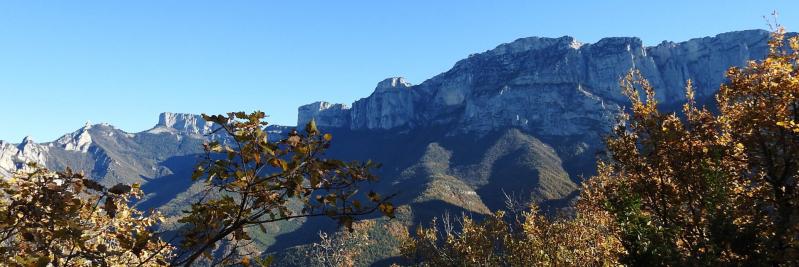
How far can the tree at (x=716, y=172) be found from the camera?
9.00 m

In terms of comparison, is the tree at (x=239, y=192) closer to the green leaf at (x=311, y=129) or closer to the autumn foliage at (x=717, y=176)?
the green leaf at (x=311, y=129)

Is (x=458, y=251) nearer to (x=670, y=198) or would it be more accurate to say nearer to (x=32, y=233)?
(x=670, y=198)

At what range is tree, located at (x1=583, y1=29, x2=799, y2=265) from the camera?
29.5ft

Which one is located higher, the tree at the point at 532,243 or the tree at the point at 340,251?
the tree at the point at 532,243

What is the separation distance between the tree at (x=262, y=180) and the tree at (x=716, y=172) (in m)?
7.18

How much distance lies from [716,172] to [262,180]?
381 inches

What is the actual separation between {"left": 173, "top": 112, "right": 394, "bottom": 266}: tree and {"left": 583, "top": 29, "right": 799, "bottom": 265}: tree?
7.18 meters

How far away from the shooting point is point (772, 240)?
27.2 ft

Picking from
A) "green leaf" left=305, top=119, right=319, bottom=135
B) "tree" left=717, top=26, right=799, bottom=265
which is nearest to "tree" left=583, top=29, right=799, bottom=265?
"tree" left=717, top=26, right=799, bottom=265

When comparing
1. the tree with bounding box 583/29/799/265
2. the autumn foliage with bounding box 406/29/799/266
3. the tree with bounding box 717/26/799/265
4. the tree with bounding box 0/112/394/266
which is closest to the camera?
Result: the tree with bounding box 0/112/394/266

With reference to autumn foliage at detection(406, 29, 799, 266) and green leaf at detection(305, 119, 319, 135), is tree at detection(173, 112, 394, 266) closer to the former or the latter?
green leaf at detection(305, 119, 319, 135)

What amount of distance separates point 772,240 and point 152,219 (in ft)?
41.1

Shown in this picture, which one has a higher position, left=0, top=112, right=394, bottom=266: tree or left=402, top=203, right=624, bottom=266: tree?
left=0, top=112, right=394, bottom=266: tree

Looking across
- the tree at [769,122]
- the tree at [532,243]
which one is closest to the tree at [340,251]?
Result: the tree at [532,243]
